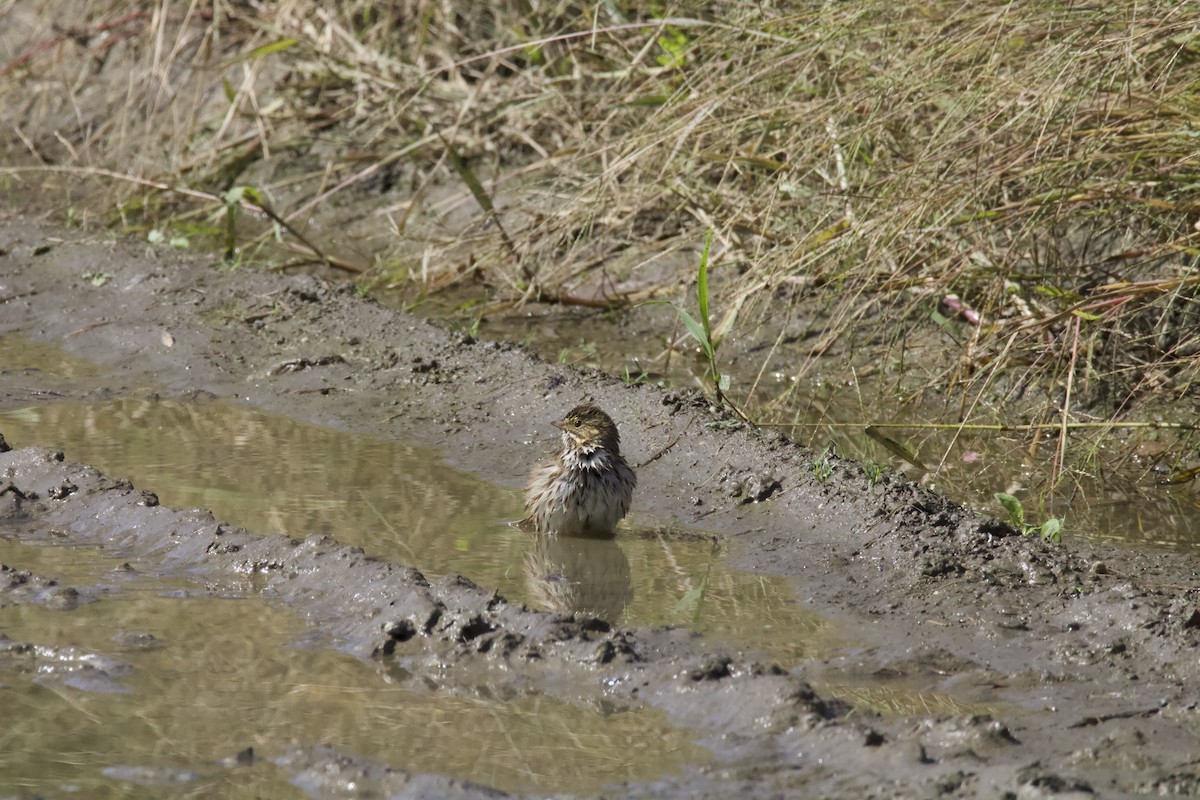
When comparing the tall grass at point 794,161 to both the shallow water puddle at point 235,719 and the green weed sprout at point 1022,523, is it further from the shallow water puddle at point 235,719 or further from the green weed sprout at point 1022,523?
the shallow water puddle at point 235,719

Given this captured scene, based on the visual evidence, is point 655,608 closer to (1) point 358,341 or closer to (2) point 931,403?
(2) point 931,403

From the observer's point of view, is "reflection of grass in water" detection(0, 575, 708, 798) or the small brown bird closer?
"reflection of grass in water" detection(0, 575, 708, 798)

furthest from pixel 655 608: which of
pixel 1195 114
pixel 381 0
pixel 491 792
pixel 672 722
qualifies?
pixel 381 0

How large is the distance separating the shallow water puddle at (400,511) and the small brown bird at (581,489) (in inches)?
3.1

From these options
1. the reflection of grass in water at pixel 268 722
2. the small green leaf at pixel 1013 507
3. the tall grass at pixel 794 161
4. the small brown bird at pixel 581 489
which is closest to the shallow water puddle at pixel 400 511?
the small brown bird at pixel 581 489

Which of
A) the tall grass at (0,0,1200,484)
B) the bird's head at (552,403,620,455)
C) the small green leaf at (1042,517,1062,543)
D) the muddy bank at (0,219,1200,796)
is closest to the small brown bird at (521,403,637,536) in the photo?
the bird's head at (552,403,620,455)

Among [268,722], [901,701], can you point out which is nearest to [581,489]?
[901,701]

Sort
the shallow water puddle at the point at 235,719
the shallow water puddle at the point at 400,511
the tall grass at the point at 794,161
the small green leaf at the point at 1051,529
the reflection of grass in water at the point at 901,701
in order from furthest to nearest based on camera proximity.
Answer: the tall grass at the point at 794,161
the small green leaf at the point at 1051,529
the shallow water puddle at the point at 400,511
the reflection of grass in water at the point at 901,701
the shallow water puddle at the point at 235,719

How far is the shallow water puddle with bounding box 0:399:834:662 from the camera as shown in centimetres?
469

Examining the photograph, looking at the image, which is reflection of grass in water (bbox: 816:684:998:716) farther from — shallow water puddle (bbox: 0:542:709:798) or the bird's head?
the bird's head

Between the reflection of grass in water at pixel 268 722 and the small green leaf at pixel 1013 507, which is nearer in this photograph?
the reflection of grass in water at pixel 268 722

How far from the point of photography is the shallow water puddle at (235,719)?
11.2 ft

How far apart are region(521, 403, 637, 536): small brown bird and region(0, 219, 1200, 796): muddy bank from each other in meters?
0.32

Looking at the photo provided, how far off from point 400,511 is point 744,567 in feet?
4.40
